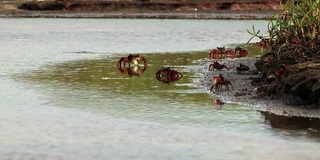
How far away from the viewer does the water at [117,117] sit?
374 inches

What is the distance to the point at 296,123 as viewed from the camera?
36.8 feet

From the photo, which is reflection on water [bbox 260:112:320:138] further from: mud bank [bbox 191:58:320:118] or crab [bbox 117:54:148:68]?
crab [bbox 117:54:148:68]

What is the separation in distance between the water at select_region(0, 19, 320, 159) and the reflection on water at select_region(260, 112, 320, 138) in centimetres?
6

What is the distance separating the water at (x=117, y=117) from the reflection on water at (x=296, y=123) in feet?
0.21

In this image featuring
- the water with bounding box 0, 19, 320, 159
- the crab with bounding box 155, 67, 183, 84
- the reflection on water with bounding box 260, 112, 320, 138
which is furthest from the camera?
the crab with bounding box 155, 67, 183, 84

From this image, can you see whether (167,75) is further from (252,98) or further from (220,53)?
(220,53)

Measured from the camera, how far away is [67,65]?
19.6 m

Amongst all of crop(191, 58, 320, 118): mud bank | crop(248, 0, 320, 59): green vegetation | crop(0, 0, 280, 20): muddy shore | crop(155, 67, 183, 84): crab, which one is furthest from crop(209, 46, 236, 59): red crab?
crop(0, 0, 280, 20): muddy shore

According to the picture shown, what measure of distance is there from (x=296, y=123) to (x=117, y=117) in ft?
8.06

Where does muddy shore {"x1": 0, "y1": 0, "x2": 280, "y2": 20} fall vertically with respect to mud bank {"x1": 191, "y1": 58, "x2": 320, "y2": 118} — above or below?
above

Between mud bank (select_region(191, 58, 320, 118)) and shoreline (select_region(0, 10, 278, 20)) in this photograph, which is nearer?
mud bank (select_region(191, 58, 320, 118))

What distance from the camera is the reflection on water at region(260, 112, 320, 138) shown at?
1073 centimetres

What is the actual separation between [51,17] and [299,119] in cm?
3641

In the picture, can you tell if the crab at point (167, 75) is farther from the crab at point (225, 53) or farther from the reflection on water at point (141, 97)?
the crab at point (225, 53)
